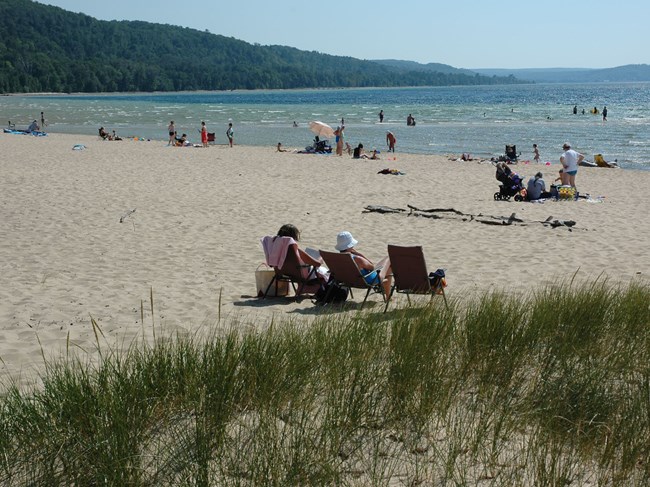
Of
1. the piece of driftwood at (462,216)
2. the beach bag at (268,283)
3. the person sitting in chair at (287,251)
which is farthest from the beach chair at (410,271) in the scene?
the piece of driftwood at (462,216)

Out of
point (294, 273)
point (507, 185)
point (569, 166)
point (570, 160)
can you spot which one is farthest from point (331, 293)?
point (569, 166)

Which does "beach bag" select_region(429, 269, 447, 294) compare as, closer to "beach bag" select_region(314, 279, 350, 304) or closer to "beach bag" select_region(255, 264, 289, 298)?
"beach bag" select_region(314, 279, 350, 304)

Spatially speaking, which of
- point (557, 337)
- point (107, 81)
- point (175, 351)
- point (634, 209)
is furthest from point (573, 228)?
point (107, 81)

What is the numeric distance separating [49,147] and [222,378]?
25492 mm

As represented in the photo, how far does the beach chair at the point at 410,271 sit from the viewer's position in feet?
22.7

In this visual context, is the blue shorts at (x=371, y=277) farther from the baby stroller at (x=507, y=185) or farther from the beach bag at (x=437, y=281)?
the baby stroller at (x=507, y=185)

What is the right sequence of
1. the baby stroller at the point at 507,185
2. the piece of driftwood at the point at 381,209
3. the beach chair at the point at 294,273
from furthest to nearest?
the baby stroller at the point at 507,185 < the piece of driftwood at the point at 381,209 < the beach chair at the point at 294,273

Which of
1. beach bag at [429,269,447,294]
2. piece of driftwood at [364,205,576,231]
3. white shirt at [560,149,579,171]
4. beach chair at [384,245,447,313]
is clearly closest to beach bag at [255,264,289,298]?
beach chair at [384,245,447,313]

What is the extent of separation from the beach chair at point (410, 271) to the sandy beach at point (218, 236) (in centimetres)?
34

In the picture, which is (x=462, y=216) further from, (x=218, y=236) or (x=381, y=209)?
(x=218, y=236)

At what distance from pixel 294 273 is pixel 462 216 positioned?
6.08 meters

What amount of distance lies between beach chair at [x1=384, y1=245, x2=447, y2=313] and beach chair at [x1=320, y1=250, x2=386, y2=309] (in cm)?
21

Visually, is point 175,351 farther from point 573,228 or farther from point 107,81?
point 107,81

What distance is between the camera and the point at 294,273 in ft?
25.1
